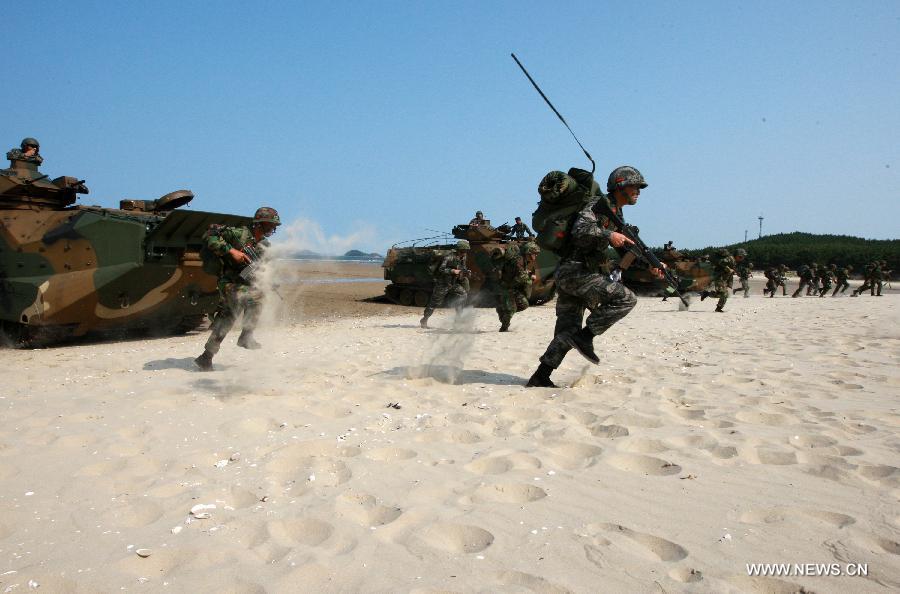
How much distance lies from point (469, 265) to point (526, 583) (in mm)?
16796

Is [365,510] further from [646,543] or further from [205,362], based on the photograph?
[205,362]

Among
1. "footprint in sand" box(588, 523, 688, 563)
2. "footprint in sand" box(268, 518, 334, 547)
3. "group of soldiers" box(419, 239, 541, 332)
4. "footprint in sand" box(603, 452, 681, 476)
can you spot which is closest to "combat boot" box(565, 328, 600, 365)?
"footprint in sand" box(603, 452, 681, 476)

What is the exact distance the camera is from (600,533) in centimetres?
251

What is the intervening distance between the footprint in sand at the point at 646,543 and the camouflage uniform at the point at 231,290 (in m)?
4.96

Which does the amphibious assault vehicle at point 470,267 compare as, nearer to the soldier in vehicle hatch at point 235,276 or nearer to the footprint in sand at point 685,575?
the soldier in vehicle hatch at point 235,276

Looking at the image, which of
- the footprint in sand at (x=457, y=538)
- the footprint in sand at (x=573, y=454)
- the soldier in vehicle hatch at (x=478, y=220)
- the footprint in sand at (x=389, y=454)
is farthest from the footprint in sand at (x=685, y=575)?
the soldier in vehicle hatch at (x=478, y=220)

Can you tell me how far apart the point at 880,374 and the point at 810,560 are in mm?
4164

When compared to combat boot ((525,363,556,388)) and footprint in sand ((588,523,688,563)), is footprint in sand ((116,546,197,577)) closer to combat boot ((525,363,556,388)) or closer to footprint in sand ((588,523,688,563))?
footprint in sand ((588,523,688,563))

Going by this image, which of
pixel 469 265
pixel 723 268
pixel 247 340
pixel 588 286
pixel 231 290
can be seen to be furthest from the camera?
pixel 469 265

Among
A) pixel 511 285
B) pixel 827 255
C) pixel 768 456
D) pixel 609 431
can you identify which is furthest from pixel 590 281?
pixel 827 255

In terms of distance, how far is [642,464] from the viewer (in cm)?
329

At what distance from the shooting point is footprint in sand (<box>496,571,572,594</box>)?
83.2 inches

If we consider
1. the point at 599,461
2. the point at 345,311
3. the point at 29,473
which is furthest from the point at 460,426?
the point at 345,311

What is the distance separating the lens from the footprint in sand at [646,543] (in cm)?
231
